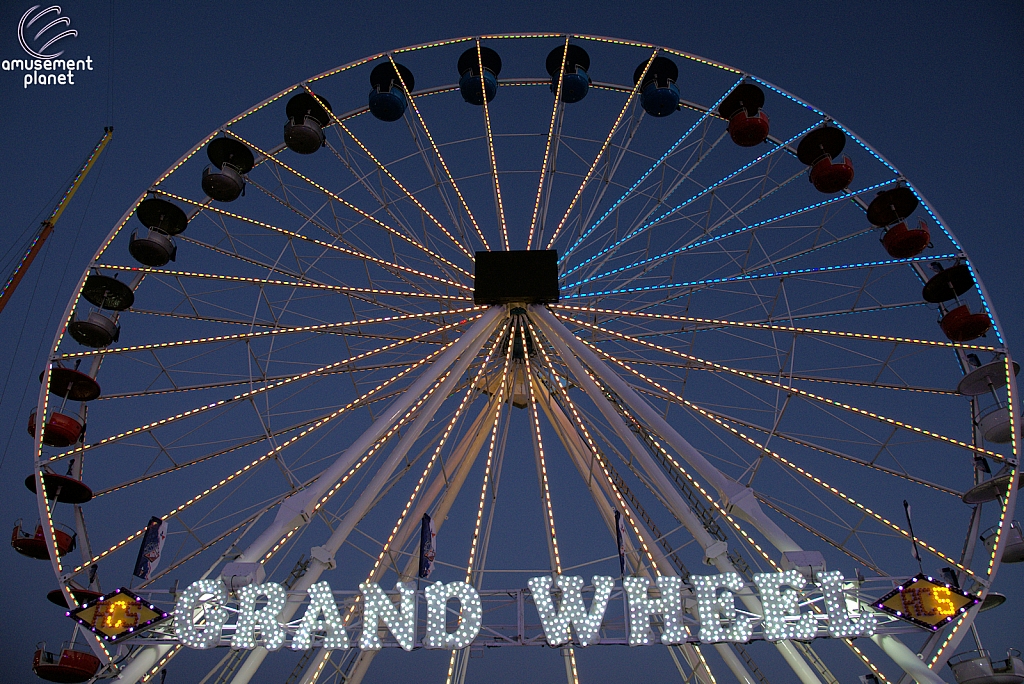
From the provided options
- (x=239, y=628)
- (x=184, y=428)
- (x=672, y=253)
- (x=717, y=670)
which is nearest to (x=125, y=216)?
(x=239, y=628)

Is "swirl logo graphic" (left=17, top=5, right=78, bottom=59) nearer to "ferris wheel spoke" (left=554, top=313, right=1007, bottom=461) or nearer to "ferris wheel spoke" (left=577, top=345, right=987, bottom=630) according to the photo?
"ferris wheel spoke" (left=554, top=313, right=1007, bottom=461)

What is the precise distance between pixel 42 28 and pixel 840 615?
26.4 meters

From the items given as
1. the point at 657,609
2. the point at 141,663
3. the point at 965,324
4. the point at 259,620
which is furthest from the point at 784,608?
the point at 141,663

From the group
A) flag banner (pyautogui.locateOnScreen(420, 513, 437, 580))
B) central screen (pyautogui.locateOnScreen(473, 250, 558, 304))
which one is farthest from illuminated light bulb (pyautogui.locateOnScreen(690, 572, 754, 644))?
central screen (pyautogui.locateOnScreen(473, 250, 558, 304))

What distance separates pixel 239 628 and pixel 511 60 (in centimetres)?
3663

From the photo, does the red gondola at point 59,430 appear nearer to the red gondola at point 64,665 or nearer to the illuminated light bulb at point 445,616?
the red gondola at point 64,665

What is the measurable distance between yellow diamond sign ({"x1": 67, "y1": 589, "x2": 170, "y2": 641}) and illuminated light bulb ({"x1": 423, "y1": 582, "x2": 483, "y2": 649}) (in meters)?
3.31

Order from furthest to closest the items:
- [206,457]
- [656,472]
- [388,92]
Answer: [388,92] < [206,457] < [656,472]

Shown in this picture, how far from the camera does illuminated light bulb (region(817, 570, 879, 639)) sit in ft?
30.8

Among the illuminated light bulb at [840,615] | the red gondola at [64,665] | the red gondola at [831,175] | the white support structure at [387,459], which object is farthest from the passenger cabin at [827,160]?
the red gondola at [64,665]

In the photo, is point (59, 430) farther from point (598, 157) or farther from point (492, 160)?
point (598, 157)

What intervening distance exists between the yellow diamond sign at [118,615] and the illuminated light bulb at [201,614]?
22 cm

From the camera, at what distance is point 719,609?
9.80m

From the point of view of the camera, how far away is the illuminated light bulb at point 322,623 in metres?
9.41
